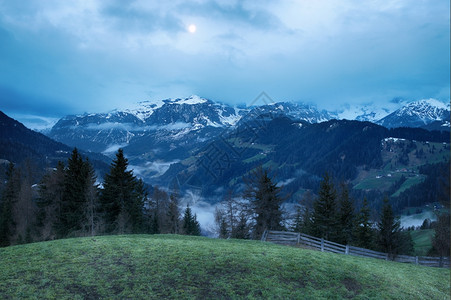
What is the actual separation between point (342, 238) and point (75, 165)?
39764mm

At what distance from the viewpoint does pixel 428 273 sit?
18.7 meters

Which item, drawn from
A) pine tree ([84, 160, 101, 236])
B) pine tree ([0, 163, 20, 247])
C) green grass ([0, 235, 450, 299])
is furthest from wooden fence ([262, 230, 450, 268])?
pine tree ([0, 163, 20, 247])

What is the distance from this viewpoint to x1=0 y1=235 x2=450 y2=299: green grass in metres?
11.1

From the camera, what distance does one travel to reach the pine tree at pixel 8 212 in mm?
38281

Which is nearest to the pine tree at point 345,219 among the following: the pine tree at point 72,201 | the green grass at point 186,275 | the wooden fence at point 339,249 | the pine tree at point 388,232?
the pine tree at point 388,232

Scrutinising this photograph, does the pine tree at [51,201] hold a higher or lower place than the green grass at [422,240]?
higher

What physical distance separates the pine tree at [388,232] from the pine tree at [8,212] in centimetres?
5716

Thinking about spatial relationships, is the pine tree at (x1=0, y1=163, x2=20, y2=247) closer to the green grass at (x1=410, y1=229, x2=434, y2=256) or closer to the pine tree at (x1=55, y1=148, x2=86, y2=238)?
the pine tree at (x1=55, y1=148, x2=86, y2=238)

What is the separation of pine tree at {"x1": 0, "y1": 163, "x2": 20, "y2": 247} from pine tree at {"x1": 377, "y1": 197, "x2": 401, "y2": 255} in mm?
57163

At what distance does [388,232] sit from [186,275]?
40.4m

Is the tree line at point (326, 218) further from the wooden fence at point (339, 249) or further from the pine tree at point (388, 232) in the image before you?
the wooden fence at point (339, 249)

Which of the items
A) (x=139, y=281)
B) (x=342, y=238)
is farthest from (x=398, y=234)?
(x=139, y=281)

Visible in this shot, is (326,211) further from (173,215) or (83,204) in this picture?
(83,204)

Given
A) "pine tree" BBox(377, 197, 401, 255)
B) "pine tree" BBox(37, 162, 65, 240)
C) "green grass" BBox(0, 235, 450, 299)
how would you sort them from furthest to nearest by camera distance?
"pine tree" BBox(377, 197, 401, 255), "pine tree" BBox(37, 162, 65, 240), "green grass" BBox(0, 235, 450, 299)
